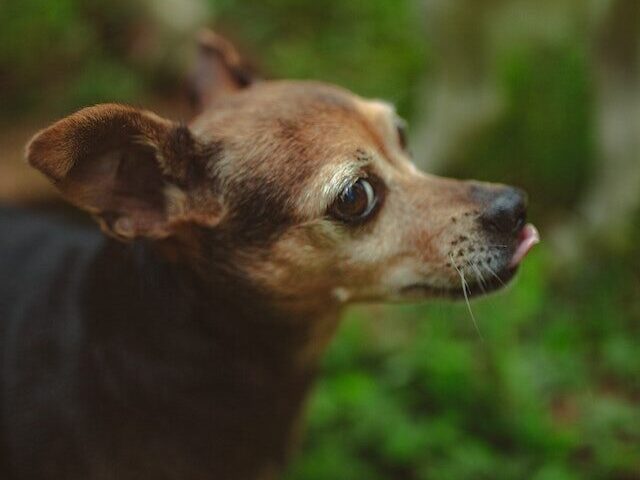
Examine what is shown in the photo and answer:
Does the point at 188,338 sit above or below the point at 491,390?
below

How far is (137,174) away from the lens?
228 cm

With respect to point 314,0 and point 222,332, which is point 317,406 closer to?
point 222,332

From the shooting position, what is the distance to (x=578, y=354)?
364cm

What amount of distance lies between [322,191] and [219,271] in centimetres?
38

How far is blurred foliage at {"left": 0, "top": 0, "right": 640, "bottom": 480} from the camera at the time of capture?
10.6 feet

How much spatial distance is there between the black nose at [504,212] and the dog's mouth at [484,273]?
55 millimetres

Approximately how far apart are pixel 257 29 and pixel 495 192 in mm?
3765

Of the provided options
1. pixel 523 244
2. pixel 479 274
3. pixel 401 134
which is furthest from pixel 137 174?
pixel 523 244

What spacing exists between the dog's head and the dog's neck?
9cm

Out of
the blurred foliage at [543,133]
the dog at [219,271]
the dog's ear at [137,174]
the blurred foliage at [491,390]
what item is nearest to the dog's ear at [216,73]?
the dog at [219,271]

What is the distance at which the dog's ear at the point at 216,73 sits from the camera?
8.95ft

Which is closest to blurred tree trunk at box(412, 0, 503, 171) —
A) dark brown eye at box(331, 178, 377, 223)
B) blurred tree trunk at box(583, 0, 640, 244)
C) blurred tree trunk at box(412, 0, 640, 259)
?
blurred tree trunk at box(412, 0, 640, 259)

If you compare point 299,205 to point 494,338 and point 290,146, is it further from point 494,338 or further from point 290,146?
point 494,338

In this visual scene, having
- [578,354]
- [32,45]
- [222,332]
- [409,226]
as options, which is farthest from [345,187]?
[32,45]
